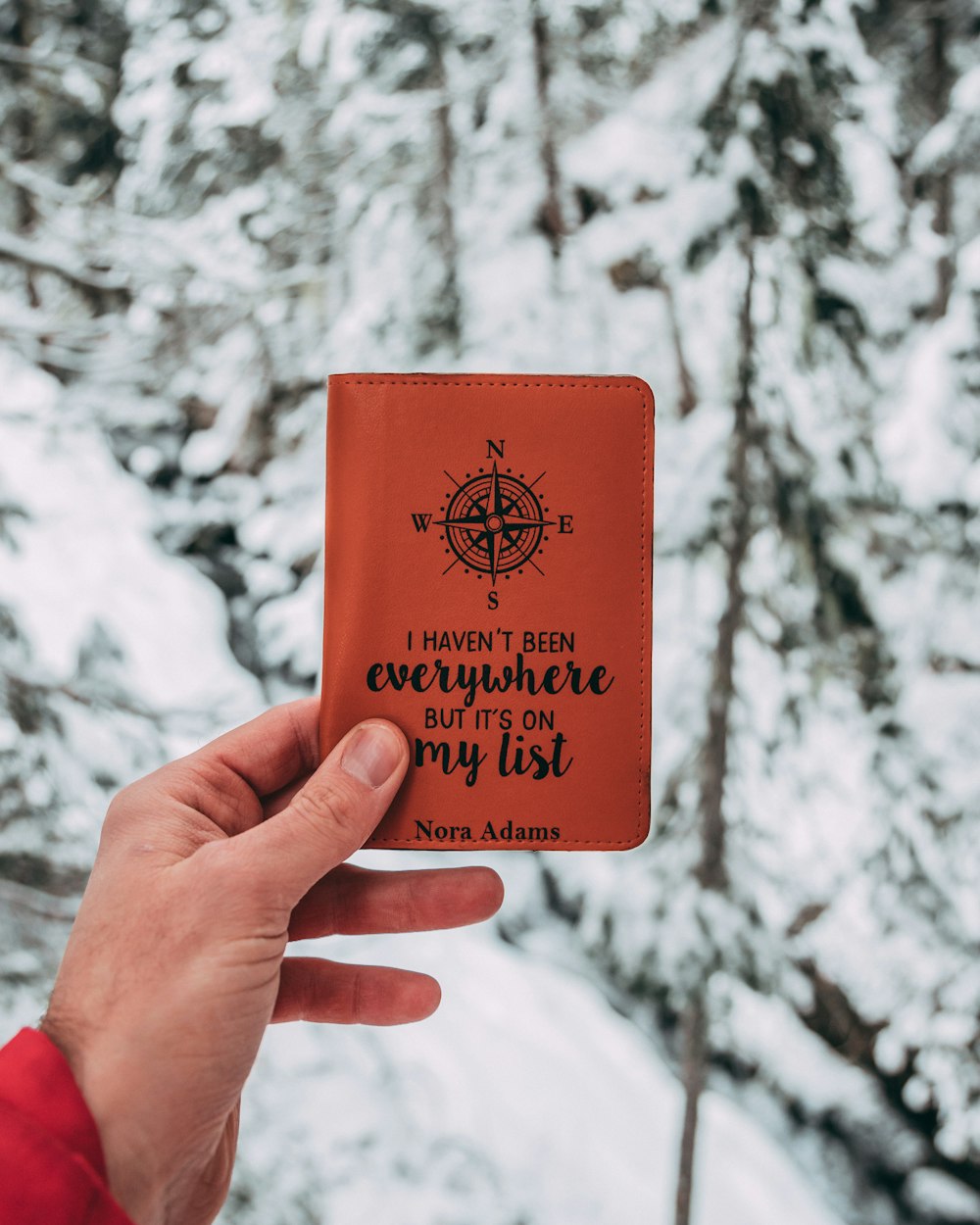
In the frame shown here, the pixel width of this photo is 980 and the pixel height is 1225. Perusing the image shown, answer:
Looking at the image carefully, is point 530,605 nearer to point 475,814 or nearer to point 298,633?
point 475,814

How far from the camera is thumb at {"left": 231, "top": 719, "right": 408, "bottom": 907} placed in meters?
0.77

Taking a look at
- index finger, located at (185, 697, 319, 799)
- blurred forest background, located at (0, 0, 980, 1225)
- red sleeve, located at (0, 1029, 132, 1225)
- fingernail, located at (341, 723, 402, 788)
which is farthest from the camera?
blurred forest background, located at (0, 0, 980, 1225)

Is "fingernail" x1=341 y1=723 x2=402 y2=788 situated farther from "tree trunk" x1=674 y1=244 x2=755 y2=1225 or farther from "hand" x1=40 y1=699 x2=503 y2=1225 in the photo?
"tree trunk" x1=674 y1=244 x2=755 y2=1225

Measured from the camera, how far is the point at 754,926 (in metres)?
1.49

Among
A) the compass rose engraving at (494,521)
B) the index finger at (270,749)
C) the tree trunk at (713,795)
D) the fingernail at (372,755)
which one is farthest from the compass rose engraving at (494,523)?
the tree trunk at (713,795)

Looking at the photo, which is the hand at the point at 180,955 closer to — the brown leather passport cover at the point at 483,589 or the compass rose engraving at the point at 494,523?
the brown leather passport cover at the point at 483,589

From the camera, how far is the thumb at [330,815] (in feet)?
2.53

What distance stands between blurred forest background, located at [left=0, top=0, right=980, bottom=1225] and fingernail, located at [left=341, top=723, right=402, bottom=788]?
0.77 meters

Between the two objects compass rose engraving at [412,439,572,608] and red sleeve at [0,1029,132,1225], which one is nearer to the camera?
red sleeve at [0,1029,132,1225]

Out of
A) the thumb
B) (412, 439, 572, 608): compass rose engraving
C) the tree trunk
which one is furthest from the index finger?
the tree trunk

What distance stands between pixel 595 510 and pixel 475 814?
346 mm

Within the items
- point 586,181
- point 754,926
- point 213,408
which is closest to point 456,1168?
point 754,926

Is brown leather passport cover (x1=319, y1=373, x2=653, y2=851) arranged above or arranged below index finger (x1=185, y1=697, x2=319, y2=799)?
above

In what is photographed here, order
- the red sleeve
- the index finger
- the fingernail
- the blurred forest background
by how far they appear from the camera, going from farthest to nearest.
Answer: the blurred forest background < the index finger < the fingernail < the red sleeve
